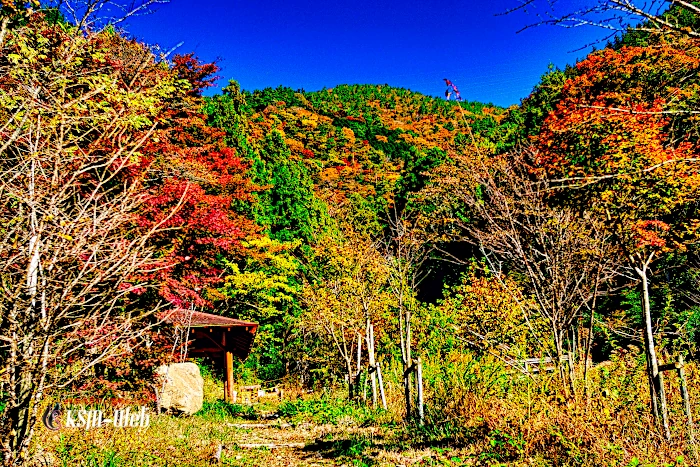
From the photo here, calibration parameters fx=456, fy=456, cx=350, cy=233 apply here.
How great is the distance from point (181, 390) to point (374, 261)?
6397 mm

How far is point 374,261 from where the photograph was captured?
45.9 feet

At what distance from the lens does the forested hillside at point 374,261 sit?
2973 mm

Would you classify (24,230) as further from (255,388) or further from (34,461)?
(255,388)

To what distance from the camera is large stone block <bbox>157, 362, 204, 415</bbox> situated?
10.4 meters

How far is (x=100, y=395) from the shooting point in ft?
26.4

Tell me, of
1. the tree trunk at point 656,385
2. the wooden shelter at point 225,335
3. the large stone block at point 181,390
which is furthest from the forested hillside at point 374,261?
the wooden shelter at point 225,335

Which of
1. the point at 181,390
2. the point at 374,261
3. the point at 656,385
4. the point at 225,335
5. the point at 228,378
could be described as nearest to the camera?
the point at 656,385

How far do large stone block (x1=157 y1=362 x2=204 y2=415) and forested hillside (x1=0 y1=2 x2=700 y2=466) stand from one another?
4.16 feet

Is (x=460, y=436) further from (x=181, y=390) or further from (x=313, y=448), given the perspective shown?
(x=181, y=390)

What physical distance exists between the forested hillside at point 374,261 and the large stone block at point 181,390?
Answer: 4.16 ft

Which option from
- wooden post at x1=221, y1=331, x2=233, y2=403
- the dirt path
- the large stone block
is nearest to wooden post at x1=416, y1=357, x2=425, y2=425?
the dirt path

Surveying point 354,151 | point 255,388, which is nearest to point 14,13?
point 255,388

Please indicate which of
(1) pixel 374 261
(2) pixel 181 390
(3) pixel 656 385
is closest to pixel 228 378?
(2) pixel 181 390

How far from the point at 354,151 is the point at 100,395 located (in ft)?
141
